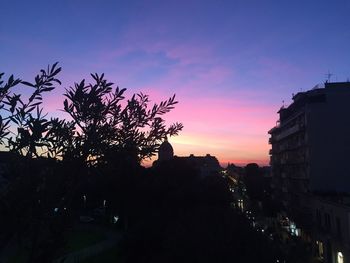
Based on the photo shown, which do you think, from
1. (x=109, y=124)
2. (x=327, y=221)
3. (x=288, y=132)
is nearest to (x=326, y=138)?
(x=327, y=221)

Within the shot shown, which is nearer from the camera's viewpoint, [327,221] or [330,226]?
[330,226]

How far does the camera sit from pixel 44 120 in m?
4.95

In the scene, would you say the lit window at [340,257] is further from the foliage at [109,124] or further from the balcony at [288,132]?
the foliage at [109,124]

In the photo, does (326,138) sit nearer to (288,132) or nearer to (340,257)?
(288,132)

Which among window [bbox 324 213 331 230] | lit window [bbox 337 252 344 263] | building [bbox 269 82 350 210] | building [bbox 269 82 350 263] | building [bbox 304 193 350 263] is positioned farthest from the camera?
building [bbox 269 82 350 210]

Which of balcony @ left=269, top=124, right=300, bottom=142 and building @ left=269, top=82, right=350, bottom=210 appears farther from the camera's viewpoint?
balcony @ left=269, top=124, right=300, bottom=142

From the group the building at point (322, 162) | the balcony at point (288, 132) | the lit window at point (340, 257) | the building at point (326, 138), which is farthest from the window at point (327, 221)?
the balcony at point (288, 132)

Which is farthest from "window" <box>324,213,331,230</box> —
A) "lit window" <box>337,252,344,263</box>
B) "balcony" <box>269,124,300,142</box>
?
"balcony" <box>269,124,300,142</box>

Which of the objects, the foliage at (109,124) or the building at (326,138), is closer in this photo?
the foliage at (109,124)

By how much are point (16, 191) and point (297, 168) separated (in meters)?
56.7

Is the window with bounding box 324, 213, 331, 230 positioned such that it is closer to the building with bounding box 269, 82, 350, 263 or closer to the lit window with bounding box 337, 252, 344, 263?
the building with bounding box 269, 82, 350, 263

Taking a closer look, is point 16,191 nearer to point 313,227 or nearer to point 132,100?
point 132,100

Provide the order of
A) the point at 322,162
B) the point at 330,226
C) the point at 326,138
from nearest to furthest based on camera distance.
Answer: the point at 330,226, the point at 322,162, the point at 326,138

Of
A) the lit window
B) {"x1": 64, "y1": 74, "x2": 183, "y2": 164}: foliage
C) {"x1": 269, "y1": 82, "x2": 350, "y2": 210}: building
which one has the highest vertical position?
{"x1": 269, "y1": 82, "x2": 350, "y2": 210}: building
